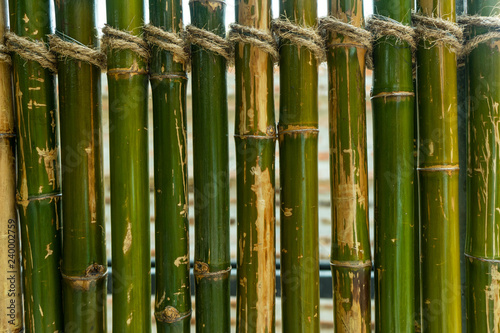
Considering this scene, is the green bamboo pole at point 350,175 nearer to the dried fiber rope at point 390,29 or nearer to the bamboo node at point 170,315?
the dried fiber rope at point 390,29

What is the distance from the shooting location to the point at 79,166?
69cm

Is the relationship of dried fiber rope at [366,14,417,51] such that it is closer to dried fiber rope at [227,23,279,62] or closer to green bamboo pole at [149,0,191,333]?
dried fiber rope at [227,23,279,62]

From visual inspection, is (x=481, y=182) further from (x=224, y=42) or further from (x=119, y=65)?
(x=119, y=65)

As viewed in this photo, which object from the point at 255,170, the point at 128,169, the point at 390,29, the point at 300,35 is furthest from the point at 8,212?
the point at 390,29

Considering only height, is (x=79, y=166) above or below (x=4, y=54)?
below

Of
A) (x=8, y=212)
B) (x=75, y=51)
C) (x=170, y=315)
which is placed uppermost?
(x=75, y=51)

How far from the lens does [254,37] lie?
2.19 ft

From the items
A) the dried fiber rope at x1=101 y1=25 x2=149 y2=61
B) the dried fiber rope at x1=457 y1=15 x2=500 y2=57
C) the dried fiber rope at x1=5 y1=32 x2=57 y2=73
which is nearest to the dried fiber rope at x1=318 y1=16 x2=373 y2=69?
the dried fiber rope at x1=457 y1=15 x2=500 y2=57

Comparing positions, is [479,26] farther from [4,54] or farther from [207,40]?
[4,54]

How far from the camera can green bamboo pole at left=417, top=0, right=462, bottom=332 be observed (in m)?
0.66

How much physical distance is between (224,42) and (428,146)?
1.32ft

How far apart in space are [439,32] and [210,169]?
1.50ft


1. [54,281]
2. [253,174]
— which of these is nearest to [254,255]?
[253,174]

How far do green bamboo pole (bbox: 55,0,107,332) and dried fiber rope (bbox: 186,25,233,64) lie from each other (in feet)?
0.60
